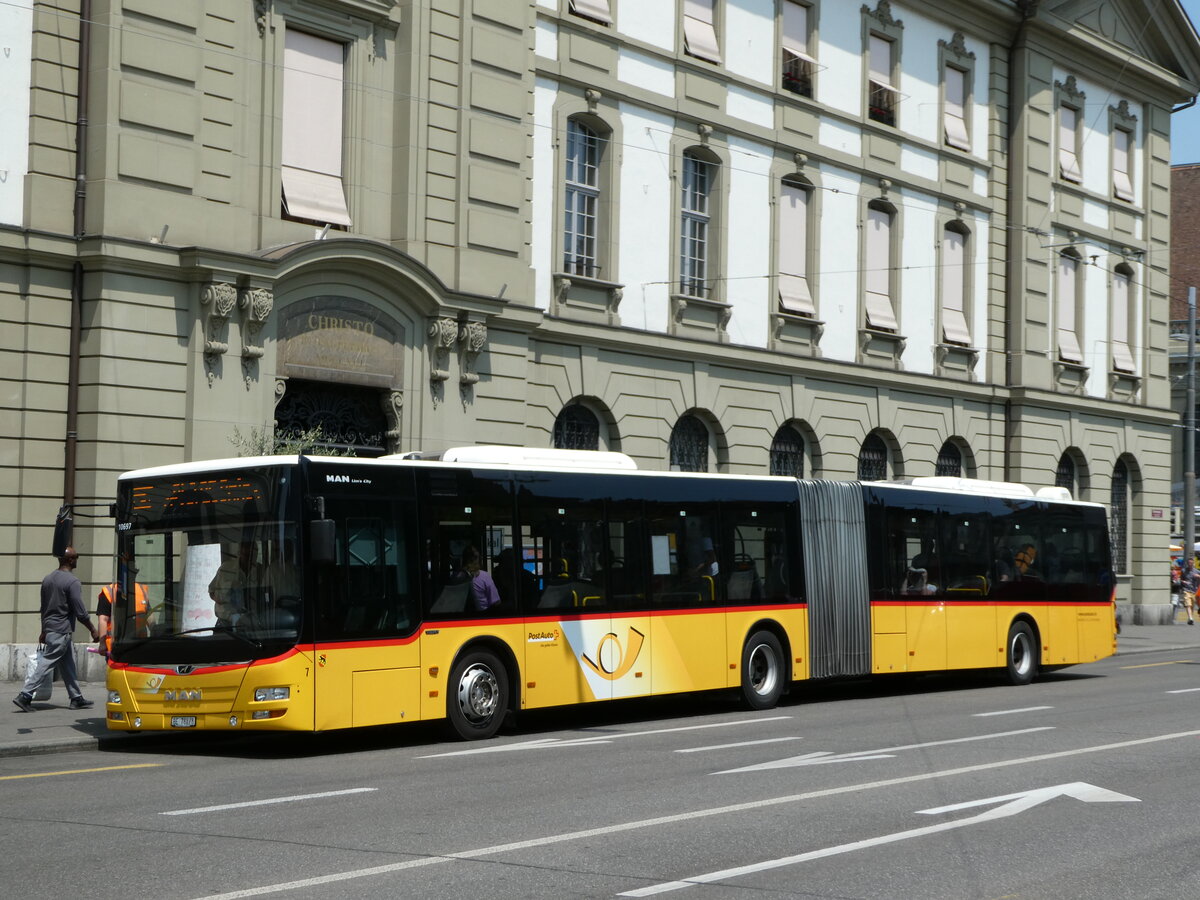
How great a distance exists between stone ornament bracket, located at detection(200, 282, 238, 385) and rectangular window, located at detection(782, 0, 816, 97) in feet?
45.1

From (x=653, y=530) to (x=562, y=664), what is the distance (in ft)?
6.54

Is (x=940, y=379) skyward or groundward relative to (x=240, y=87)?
groundward

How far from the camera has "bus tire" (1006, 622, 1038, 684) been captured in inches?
931

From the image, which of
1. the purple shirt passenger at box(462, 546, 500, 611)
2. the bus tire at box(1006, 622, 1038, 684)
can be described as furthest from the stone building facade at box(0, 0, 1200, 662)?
the bus tire at box(1006, 622, 1038, 684)

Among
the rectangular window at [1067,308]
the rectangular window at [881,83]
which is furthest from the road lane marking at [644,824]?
the rectangular window at [1067,308]

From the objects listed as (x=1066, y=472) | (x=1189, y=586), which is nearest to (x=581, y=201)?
(x=1066, y=472)

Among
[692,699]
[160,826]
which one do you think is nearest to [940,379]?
[692,699]

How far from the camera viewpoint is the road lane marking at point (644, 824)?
7.91m

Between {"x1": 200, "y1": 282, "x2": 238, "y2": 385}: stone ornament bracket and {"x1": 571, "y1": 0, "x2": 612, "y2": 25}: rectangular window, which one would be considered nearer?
{"x1": 200, "y1": 282, "x2": 238, "y2": 385}: stone ornament bracket

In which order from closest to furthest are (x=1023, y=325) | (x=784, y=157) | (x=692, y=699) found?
(x=692, y=699)
(x=784, y=157)
(x=1023, y=325)

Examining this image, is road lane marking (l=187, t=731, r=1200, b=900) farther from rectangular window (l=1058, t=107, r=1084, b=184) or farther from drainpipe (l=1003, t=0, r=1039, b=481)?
rectangular window (l=1058, t=107, r=1084, b=184)

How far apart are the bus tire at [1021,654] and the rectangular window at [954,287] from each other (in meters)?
12.3

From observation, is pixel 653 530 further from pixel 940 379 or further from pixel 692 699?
pixel 940 379

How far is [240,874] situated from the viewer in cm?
816
